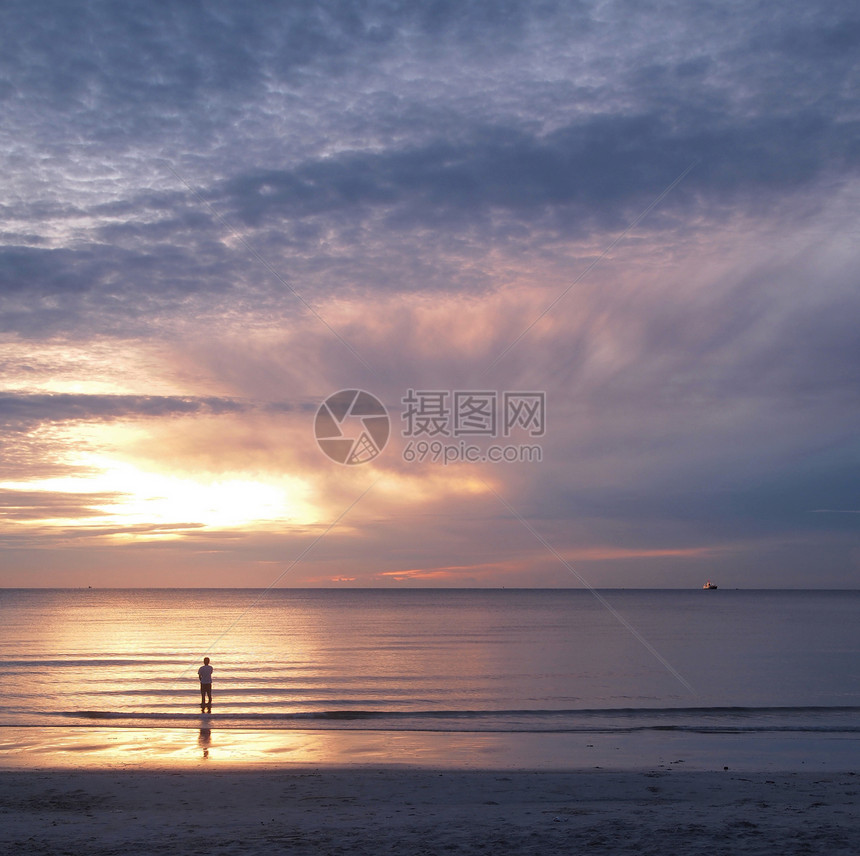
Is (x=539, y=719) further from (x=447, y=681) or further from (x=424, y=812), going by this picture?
(x=424, y=812)

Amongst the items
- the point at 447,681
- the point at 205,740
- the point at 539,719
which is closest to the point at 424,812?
the point at 205,740

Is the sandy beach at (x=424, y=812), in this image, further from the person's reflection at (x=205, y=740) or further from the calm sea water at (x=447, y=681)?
the calm sea water at (x=447, y=681)

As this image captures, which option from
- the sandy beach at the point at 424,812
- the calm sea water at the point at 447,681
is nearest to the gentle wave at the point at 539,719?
the calm sea water at the point at 447,681

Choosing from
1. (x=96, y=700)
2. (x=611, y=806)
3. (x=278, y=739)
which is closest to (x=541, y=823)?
(x=611, y=806)

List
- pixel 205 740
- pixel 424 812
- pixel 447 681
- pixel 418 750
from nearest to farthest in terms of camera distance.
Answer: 1. pixel 424 812
2. pixel 418 750
3. pixel 205 740
4. pixel 447 681

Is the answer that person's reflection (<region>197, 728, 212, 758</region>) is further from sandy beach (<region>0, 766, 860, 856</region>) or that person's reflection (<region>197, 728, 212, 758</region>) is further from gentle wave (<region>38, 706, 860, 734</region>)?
sandy beach (<region>0, 766, 860, 856</region>)

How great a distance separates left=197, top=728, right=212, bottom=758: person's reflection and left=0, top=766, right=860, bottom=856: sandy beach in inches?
131

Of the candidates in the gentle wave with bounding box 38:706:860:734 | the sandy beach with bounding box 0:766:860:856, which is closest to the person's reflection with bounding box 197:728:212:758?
the gentle wave with bounding box 38:706:860:734

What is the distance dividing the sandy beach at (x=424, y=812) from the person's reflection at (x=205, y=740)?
332cm

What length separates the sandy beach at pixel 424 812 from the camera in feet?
40.7

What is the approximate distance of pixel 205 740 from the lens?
2359cm

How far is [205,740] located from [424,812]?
37.5 feet

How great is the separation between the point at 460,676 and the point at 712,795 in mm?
28112

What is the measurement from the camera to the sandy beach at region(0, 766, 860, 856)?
40.7ft
